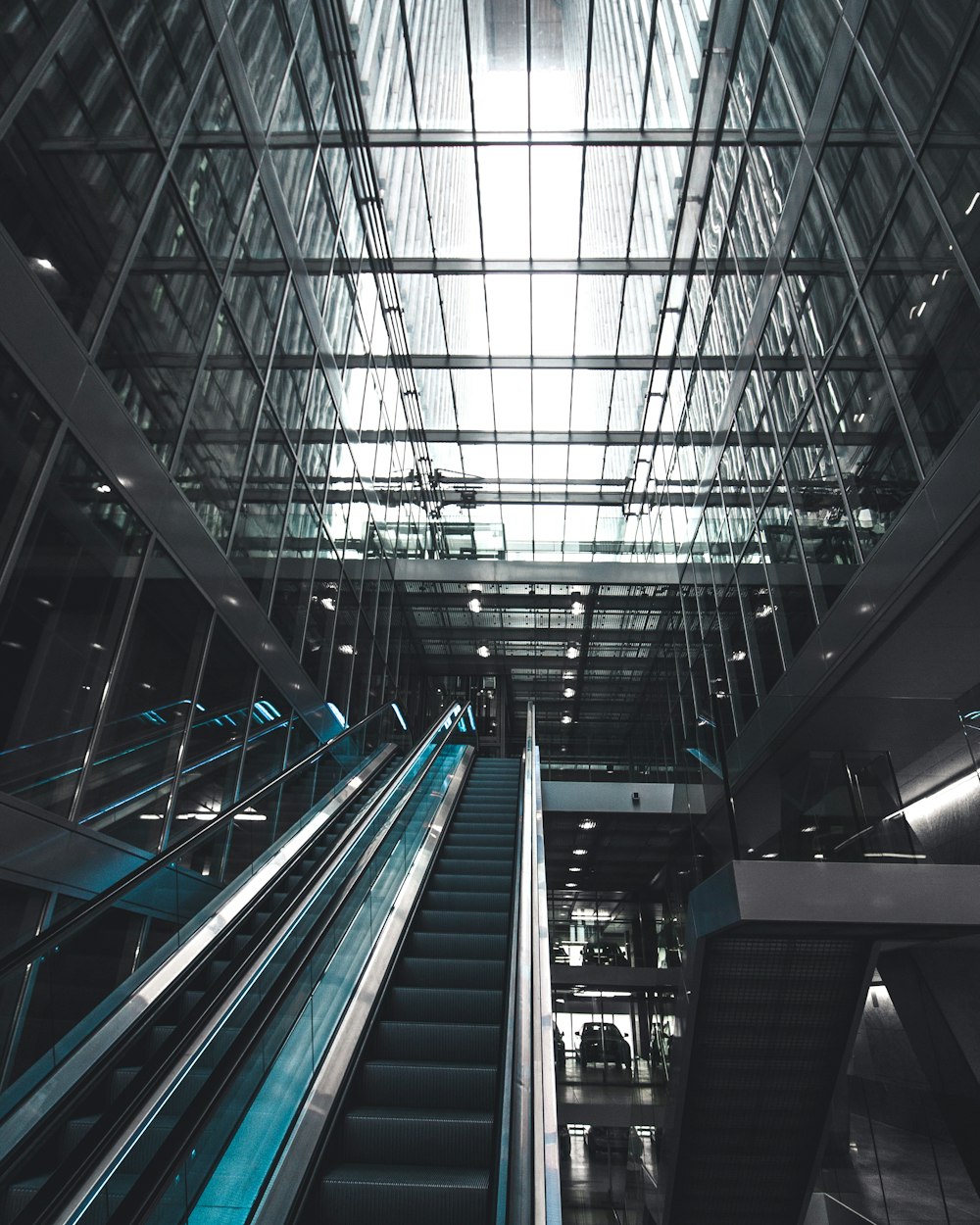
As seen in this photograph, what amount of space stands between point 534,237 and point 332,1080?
50.6 feet

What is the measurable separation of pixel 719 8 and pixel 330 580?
35.1ft

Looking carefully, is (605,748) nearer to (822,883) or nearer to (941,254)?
(822,883)

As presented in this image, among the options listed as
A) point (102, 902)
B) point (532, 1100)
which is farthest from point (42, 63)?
point (532, 1100)

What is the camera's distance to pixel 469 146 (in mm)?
14312

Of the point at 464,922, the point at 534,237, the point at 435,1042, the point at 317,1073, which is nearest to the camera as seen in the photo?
the point at 317,1073

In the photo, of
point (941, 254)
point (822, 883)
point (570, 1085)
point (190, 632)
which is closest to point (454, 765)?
point (190, 632)

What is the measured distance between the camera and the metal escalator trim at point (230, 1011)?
2416 mm

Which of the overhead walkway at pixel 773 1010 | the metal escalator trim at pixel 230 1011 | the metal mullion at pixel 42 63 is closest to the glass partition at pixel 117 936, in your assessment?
the metal escalator trim at pixel 230 1011

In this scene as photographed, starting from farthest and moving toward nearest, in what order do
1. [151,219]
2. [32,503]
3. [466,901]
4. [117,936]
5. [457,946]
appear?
1. [466,901]
2. [151,219]
3. [457,946]
4. [32,503]
5. [117,936]

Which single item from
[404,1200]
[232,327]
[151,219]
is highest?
[232,327]

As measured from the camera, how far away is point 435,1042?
16.3 ft

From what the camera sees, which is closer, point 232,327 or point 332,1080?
point 332,1080

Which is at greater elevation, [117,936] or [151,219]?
[151,219]

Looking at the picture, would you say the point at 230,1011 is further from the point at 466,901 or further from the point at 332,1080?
the point at 466,901
